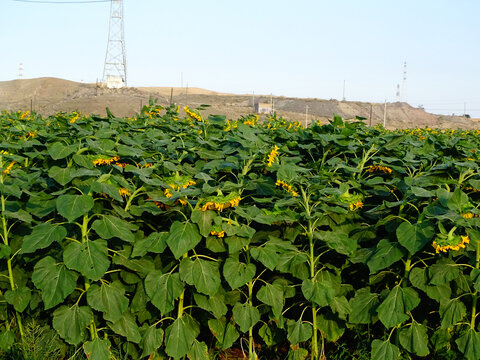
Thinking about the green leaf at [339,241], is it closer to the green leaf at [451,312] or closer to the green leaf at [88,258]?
the green leaf at [451,312]

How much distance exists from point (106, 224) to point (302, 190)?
0.94m

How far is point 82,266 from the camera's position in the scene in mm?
2492

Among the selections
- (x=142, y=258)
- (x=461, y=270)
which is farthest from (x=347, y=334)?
(x=142, y=258)

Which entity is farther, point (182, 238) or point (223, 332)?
point (223, 332)

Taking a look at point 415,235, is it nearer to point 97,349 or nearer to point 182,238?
point 182,238

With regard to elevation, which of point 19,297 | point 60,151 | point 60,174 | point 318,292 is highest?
point 60,151

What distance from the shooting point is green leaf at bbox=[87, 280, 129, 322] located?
261cm

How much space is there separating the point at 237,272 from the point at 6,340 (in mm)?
1228

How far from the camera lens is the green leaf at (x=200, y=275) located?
2572 mm

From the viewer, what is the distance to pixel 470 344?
2594 millimetres

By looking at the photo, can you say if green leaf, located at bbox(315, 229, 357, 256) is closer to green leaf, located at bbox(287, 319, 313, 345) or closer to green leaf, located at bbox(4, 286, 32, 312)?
green leaf, located at bbox(287, 319, 313, 345)

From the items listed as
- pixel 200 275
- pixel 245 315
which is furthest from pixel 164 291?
pixel 245 315

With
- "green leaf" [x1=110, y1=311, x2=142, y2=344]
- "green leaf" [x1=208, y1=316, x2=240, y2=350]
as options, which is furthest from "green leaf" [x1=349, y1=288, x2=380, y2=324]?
"green leaf" [x1=110, y1=311, x2=142, y2=344]

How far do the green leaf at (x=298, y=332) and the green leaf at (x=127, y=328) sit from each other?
0.73 metres
